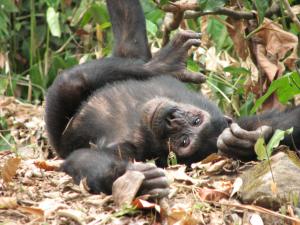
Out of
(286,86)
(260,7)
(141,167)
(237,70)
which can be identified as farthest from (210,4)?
(141,167)

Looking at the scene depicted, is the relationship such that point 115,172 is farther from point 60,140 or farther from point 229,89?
point 229,89

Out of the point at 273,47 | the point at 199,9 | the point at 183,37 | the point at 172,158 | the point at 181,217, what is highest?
the point at 199,9

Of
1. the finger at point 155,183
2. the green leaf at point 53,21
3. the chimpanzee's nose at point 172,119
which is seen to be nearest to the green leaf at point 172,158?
the chimpanzee's nose at point 172,119

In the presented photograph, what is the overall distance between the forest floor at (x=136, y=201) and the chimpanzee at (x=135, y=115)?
127mm

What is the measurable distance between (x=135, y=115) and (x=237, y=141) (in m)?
0.74

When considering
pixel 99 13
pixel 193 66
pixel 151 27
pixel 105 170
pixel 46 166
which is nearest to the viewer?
pixel 105 170

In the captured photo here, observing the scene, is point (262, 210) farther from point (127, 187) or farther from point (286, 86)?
point (286, 86)

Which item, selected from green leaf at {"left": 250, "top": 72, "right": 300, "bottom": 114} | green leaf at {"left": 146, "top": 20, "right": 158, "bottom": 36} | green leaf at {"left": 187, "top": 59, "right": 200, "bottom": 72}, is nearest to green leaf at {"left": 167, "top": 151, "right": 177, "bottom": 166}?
green leaf at {"left": 250, "top": 72, "right": 300, "bottom": 114}

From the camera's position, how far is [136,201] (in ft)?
10.1

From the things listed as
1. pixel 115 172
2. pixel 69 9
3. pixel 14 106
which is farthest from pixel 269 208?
pixel 69 9

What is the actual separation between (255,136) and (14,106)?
2830mm

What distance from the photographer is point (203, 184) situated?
3.53 m

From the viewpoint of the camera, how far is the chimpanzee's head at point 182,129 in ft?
13.5

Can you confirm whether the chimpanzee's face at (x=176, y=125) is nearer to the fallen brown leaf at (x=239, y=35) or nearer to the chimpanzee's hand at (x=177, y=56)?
the chimpanzee's hand at (x=177, y=56)
